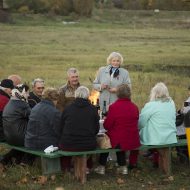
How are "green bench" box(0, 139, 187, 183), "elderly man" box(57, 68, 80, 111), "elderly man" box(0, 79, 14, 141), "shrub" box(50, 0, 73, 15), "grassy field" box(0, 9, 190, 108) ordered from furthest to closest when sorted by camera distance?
"shrub" box(50, 0, 73, 15) → "grassy field" box(0, 9, 190, 108) → "elderly man" box(57, 68, 80, 111) → "elderly man" box(0, 79, 14, 141) → "green bench" box(0, 139, 187, 183)

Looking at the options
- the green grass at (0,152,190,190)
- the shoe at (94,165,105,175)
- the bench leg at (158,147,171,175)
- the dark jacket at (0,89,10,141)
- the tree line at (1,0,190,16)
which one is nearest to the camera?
the green grass at (0,152,190,190)

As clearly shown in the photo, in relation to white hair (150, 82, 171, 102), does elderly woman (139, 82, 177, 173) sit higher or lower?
lower

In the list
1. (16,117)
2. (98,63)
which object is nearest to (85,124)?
(16,117)

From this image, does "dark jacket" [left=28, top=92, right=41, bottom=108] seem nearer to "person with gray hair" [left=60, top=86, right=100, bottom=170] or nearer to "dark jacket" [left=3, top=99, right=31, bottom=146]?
"dark jacket" [left=3, top=99, right=31, bottom=146]

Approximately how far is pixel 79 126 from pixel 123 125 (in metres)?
0.69

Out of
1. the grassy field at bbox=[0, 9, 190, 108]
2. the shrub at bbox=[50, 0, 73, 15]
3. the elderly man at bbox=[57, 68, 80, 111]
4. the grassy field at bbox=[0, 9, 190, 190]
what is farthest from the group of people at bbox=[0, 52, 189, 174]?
the shrub at bbox=[50, 0, 73, 15]

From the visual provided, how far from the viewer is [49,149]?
8703 mm

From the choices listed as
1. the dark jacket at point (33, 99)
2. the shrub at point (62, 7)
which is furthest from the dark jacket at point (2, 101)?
the shrub at point (62, 7)

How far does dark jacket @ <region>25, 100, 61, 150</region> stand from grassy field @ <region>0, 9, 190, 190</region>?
1.37 feet

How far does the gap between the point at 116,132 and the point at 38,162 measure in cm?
139

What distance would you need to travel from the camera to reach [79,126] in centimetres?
872

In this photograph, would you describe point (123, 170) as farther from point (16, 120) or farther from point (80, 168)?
point (16, 120)

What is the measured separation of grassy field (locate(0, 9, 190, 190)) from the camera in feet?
28.5

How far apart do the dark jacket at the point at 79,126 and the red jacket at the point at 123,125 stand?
0.31 metres
